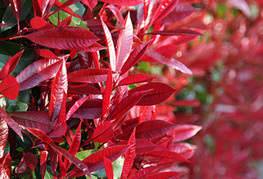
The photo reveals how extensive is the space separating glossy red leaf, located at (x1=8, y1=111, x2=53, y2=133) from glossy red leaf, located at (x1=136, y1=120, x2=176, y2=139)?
0.57 ft

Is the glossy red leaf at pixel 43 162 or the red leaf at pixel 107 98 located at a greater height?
the red leaf at pixel 107 98

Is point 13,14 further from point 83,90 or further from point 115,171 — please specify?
point 115,171

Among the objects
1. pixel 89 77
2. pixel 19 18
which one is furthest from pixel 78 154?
pixel 19 18

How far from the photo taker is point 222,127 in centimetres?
216

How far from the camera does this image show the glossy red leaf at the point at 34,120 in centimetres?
46

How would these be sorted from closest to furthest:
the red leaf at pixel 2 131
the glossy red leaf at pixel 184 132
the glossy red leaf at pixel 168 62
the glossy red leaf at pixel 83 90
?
the red leaf at pixel 2 131 < the glossy red leaf at pixel 83 90 < the glossy red leaf at pixel 168 62 < the glossy red leaf at pixel 184 132

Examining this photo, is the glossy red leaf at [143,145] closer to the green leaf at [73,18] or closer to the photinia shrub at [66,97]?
the photinia shrub at [66,97]

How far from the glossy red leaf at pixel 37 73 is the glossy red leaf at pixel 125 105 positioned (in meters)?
0.11

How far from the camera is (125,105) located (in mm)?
490

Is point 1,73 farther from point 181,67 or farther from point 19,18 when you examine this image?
point 181,67

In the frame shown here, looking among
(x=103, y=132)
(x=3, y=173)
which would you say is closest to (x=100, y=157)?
(x=103, y=132)

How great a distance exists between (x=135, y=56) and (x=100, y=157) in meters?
0.17

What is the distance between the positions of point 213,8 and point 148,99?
153 centimetres

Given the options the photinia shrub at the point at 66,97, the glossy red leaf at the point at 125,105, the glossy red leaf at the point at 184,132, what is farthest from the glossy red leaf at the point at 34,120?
the glossy red leaf at the point at 184,132
